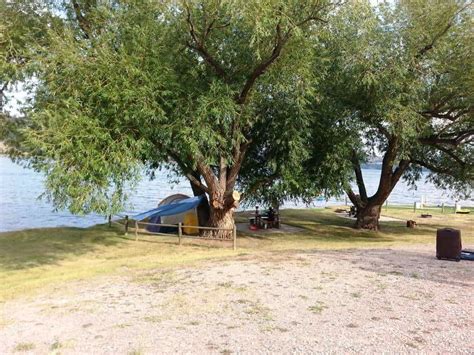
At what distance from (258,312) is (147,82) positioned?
8103 millimetres

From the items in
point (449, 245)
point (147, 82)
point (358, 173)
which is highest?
point (147, 82)

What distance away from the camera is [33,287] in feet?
32.8

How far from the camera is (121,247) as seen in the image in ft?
57.4

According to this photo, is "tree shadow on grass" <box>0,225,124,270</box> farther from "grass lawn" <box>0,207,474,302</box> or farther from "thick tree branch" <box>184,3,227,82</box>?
"thick tree branch" <box>184,3,227,82</box>

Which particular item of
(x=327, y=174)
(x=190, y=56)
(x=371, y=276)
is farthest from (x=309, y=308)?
(x=327, y=174)

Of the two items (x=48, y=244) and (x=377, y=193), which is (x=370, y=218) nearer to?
(x=377, y=193)

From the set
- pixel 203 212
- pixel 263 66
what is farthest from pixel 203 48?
pixel 203 212

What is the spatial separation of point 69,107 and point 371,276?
339 inches

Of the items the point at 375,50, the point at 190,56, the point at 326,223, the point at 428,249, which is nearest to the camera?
the point at 428,249

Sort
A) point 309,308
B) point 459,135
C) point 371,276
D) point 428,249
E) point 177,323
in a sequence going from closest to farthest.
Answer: point 177,323 → point 309,308 → point 371,276 → point 428,249 → point 459,135

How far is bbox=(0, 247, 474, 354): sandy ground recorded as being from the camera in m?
5.88

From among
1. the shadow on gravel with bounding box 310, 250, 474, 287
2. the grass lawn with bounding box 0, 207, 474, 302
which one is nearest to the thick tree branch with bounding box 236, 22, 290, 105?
the grass lawn with bounding box 0, 207, 474, 302

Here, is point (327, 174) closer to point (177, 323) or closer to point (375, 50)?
point (375, 50)

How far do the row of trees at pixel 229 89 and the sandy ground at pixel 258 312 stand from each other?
14.7 feet
